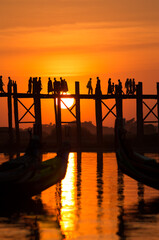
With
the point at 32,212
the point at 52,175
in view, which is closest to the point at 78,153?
the point at 52,175

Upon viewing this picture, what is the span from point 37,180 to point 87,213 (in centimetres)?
312

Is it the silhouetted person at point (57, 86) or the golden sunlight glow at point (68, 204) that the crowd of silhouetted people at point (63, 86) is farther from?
the golden sunlight glow at point (68, 204)

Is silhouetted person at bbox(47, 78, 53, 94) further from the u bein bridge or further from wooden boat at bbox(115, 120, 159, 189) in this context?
wooden boat at bbox(115, 120, 159, 189)

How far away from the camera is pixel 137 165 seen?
21641 millimetres

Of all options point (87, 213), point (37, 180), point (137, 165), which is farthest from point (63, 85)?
point (87, 213)

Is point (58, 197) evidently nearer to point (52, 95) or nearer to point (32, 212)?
point (32, 212)

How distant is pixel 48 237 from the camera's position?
48.8 ft

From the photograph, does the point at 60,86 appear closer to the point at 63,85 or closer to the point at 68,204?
the point at 63,85

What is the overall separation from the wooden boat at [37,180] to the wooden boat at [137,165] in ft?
6.31

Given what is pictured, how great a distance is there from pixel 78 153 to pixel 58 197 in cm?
2543

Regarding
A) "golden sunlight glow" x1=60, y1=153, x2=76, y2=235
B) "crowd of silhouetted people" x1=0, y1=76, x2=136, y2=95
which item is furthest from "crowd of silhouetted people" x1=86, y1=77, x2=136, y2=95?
"golden sunlight glow" x1=60, y1=153, x2=76, y2=235

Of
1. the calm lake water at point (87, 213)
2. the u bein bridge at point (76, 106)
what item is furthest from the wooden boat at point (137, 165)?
the u bein bridge at point (76, 106)

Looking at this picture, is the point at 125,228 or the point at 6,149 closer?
the point at 125,228

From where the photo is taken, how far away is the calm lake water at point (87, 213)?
15.2 meters
